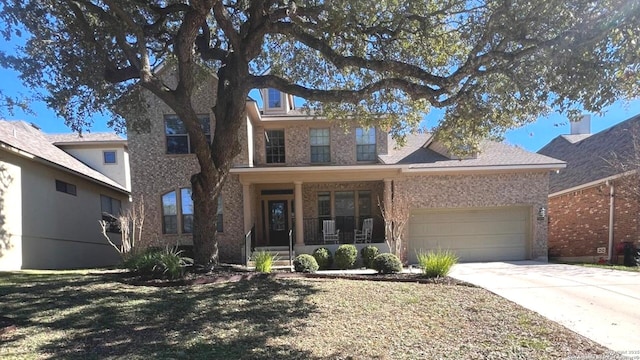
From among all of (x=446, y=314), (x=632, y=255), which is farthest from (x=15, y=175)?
(x=632, y=255)

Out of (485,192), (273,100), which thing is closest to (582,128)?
(485,192)

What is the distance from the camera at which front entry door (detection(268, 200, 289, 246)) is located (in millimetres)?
15367

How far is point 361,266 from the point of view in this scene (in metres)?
12.4

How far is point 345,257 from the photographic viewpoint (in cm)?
1161

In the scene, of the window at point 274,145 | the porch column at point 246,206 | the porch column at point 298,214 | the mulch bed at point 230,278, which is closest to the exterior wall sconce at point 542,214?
the mulch bed at point 230,278

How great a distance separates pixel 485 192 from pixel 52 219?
15489 mm

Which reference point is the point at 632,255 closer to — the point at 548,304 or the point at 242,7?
the point at 548,304

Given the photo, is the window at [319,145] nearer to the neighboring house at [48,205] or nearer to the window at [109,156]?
the neighboring house at [48,205]

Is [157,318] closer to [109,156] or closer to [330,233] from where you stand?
[330,233]

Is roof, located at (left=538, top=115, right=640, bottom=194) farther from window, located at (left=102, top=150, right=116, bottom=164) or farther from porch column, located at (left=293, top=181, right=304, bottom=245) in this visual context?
window, located at (left=102, top=150, right=116, bottom=164)

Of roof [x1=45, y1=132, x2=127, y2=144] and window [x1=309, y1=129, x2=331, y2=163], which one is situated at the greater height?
roof [x1=45, y1=132, x2=127, y2=144]

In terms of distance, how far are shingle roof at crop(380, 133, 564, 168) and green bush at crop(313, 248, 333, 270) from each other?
13.7 feet

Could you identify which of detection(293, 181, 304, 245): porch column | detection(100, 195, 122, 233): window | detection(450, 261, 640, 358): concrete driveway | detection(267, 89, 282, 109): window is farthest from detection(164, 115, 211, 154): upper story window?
detection(450, 261, 640, 358): concrete driveway

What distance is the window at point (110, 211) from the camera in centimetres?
1617
